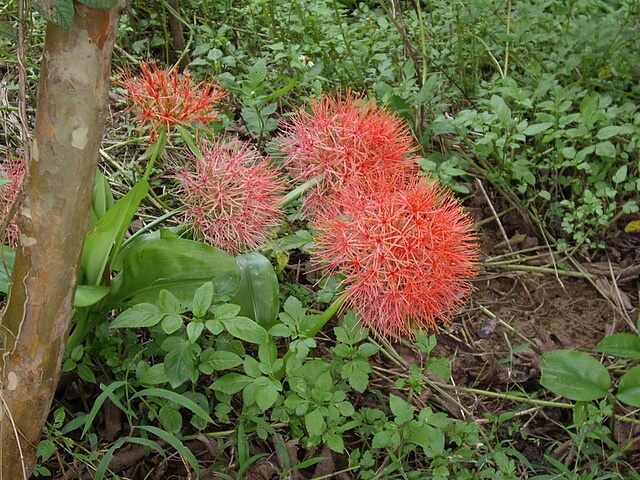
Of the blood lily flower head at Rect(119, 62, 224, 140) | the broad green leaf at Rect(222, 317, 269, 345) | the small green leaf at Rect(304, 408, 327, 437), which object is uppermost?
the blood lily flower head at Rect(119, 62, 224, 140)

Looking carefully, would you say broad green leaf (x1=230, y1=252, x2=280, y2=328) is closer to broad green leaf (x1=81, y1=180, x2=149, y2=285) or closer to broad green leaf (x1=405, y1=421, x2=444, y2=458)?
broad green leaf (x1=81, y1=180, x2=149, y2=285)

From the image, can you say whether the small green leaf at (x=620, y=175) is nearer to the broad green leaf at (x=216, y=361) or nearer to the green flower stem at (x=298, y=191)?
the green flower stem at (x=298, y=191)

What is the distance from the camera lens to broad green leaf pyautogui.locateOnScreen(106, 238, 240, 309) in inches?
66.3

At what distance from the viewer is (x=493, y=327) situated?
2197mm

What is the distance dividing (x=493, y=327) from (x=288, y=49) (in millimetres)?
1228

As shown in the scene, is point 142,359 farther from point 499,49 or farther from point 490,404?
point 499,49

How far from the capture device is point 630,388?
5.53ft

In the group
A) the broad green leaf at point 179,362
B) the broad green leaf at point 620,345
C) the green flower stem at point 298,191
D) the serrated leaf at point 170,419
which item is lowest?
the broad green leaf at point 620,345

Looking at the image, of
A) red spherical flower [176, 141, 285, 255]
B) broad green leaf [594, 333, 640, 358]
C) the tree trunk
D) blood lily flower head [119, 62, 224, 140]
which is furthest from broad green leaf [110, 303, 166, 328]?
broad green leaf [594, 333, 640, 358]

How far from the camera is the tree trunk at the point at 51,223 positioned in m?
1.25

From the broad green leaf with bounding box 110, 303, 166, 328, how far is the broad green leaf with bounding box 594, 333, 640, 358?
108 cm

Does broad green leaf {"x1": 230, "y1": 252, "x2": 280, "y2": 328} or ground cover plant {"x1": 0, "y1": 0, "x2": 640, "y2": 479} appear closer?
ground cover plant {"x1": 0, "y1": 0, "x2": 640, "y2": 479}

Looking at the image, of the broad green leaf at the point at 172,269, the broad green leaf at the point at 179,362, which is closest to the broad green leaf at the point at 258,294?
the broad green leaf at the point at 172,269

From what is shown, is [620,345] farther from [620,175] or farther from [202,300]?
[202,300]
